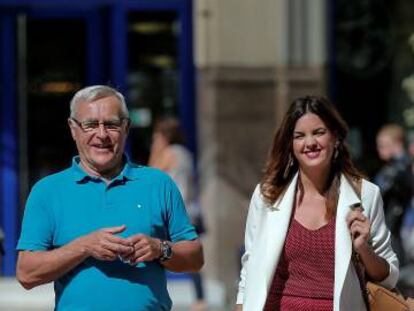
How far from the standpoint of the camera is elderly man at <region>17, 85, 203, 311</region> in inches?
173

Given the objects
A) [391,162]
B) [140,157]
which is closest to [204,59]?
[140,157]

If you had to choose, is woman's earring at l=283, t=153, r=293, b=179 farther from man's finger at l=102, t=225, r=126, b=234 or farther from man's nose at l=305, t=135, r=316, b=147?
man's finger at l=102, t=225, r=126, b=234

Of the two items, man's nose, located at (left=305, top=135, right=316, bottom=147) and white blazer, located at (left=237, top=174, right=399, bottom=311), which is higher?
man's nose, located at (left=305, top=135, right=316, bottom=147)

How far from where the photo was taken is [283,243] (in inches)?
193

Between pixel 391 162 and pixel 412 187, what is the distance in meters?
0.47

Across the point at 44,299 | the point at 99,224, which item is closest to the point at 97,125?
the point at 99,224

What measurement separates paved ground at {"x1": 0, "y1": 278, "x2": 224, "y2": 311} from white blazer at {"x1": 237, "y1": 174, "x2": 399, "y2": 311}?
19.2ft

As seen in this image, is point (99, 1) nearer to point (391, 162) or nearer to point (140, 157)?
point (140, 157)

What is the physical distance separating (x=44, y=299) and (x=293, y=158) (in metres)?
6.27

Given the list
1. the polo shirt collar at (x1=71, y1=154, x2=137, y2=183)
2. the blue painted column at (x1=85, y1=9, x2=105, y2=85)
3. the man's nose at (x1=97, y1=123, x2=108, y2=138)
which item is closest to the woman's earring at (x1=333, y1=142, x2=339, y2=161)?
the polo shirt collar at (x1=71, y1=154, x2=137, y2=183)

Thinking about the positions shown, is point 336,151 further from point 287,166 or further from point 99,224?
point 99,224

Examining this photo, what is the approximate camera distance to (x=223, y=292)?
11016 millimetres

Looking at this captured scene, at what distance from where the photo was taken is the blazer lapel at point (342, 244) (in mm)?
Answer: 4723

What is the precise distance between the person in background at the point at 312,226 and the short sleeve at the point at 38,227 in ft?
3.15
